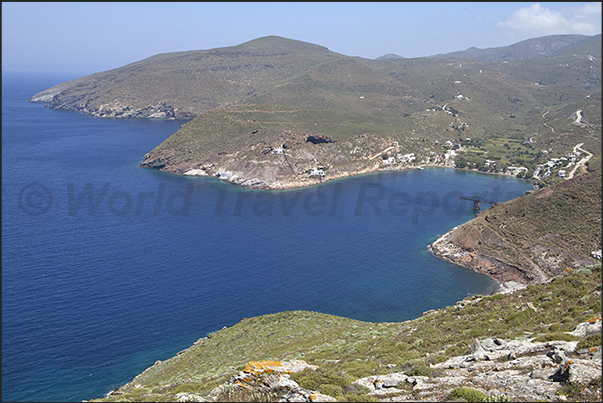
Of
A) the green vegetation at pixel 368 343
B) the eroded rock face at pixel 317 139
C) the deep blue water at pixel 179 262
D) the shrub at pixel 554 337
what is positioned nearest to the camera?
the shrub at pixel 554 337

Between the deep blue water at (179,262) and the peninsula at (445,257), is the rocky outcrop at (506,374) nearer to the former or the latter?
the peninsula at (445,257)

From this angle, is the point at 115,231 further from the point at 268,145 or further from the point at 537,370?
the point at 537,370

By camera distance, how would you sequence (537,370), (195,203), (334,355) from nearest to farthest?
1. (537,370)
2. (334,355)
3. (195,203)

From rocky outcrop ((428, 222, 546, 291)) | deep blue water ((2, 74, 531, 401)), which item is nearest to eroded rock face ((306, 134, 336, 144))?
deep blue water ((2, 74, 531, 401))

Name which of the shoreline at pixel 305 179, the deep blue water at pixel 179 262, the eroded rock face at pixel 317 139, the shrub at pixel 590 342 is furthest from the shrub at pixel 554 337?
the eroded rock face at pixel 317 139

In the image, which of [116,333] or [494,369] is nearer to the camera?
[494,369]

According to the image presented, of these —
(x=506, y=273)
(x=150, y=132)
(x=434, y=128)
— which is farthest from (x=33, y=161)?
(x=434, y=128)

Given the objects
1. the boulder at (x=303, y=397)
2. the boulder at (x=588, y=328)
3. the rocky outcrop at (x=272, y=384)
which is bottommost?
the rocky outcrop at (x=272, y=384)

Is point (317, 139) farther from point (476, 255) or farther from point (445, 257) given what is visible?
point (476, 255)

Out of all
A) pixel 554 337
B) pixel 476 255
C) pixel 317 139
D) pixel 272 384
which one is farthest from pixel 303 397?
pixel 317 139
